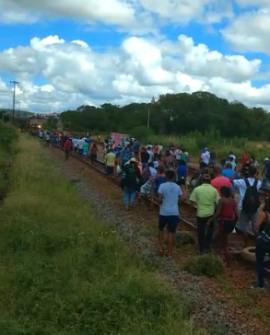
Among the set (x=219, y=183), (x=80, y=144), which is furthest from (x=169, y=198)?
(x=80, y=144)

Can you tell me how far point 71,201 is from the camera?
54.8 feet

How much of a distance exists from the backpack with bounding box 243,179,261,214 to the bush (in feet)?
5.34

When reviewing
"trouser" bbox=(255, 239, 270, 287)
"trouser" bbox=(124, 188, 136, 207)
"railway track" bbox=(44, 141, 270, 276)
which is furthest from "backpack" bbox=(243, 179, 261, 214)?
"trouser" bbox=(124, 188, 136, 207)

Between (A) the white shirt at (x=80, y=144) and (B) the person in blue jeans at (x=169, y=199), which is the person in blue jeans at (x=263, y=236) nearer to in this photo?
(B) the person in blue jeans at (x=169, y=199)

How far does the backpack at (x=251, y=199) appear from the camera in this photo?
11.1 metres

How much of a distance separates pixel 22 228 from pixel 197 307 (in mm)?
4631

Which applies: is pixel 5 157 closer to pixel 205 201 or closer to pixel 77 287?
pixel 205 201

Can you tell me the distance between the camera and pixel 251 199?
1110 centimetres

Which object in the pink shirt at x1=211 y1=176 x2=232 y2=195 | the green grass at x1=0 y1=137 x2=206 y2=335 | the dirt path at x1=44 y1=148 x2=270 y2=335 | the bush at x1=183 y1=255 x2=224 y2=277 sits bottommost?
the dirt path at x1=44 y1=148 x2=270 y2=335

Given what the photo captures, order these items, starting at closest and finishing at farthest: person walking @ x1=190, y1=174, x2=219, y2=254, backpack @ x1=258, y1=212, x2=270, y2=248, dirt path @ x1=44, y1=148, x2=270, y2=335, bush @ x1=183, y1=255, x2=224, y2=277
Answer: dirt path @ x1=44, y1=148, x2=270, y2=335
backpack @ x1=258, y1=212, x2=270, y2=248
bush @ x1=183, y1=255, x2=224, y2=277
person walking @ x1=190, y1=174, x2=219, y2=254

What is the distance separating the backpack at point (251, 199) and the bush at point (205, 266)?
163 cm

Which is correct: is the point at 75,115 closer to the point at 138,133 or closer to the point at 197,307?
the point at 138,133

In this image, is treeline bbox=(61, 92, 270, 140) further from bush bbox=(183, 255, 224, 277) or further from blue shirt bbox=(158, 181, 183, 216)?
bush bbox=(183, 255, 224, 277)

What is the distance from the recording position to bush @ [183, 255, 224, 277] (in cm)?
977
